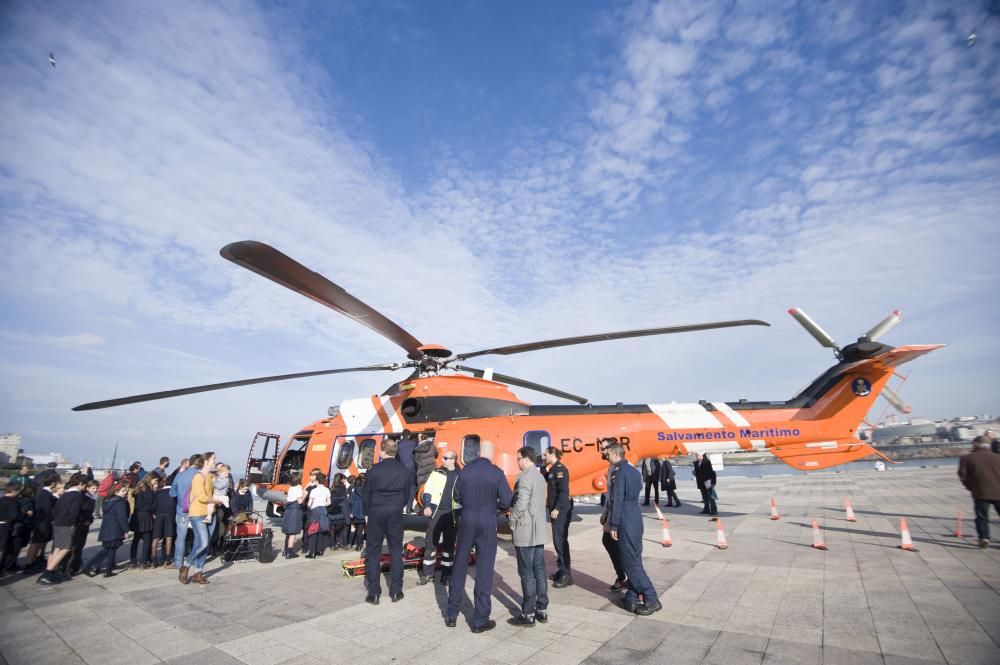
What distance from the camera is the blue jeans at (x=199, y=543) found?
22.3 feet

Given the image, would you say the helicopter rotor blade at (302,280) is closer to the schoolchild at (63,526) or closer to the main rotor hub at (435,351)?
the main rotor hub at (435,351)

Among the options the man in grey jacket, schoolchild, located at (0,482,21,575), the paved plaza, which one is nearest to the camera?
the paved plaza

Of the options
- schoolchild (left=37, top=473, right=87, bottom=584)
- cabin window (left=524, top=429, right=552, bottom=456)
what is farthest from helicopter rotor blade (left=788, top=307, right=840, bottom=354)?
schoolchild (left=37, top=473, right=87, bottom=584)

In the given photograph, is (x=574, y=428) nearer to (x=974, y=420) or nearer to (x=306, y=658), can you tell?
(x=306, y=658)

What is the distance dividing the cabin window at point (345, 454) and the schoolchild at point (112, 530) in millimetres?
4304

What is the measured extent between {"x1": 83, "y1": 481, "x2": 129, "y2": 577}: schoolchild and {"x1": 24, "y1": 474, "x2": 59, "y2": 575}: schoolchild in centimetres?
91

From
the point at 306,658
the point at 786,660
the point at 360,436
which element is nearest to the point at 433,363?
the point at 360,436

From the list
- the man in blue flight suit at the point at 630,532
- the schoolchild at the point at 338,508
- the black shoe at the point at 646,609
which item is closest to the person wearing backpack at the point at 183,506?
the schoolchild at the point at 338,508

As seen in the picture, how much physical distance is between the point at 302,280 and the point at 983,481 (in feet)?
40.3

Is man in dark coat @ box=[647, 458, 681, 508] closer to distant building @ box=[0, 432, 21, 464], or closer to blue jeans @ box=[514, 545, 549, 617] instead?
blue jeans @ box=[514, 545, 549, 617]

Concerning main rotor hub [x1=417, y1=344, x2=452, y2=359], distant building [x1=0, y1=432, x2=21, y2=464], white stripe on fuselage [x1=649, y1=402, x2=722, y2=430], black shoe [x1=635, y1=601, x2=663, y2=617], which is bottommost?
distant building [x1=0, y1=432, x2=21, y2=464]

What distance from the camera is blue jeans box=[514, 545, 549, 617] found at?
487cm

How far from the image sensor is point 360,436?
11125 millimetres

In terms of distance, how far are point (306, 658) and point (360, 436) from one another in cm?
730
